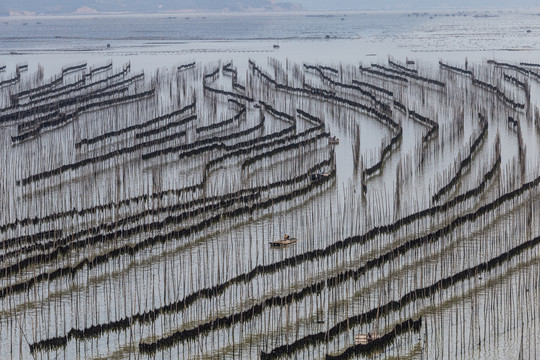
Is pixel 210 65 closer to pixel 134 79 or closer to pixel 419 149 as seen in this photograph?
pixel 134 79

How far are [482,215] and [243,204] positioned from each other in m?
6.09

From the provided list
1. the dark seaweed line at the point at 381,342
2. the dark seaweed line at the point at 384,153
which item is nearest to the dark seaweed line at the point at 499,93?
the dark seaweed line at the point at 384,153

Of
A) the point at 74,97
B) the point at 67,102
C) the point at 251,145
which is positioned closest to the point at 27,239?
the point at 251,145

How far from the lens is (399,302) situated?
62.0 feet

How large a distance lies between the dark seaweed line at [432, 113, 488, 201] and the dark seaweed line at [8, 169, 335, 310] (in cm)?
378

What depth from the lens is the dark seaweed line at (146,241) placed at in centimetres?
2078

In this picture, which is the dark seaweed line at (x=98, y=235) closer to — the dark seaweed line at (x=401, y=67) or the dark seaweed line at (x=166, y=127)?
the dark seaweed line at (x=166, y=127)

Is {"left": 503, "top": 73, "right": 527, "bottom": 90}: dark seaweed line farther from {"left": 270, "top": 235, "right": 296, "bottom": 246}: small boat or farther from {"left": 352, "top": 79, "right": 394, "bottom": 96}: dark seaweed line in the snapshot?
{"left": 270, "top": 235, "right": 296, "bottom": 246}: small boat

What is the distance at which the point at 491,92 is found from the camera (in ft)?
151

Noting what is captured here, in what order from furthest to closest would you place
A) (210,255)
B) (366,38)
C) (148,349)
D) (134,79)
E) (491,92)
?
1. (366,38)
2. (134,79)
3. (491,92)
4. (210,255)
5. (148,349)

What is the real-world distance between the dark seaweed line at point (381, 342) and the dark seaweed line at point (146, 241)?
21.6 ft

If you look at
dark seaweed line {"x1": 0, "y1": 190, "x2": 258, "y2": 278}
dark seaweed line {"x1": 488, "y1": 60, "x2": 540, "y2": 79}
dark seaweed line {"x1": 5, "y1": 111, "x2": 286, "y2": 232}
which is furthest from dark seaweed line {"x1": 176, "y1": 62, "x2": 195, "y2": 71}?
dark seaweed line {"x1": 0, "y1": 190, "x2": 258, "y2": 278}

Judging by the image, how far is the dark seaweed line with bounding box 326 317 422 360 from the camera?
16.9m

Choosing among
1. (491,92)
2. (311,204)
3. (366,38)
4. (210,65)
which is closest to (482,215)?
(311,204)
